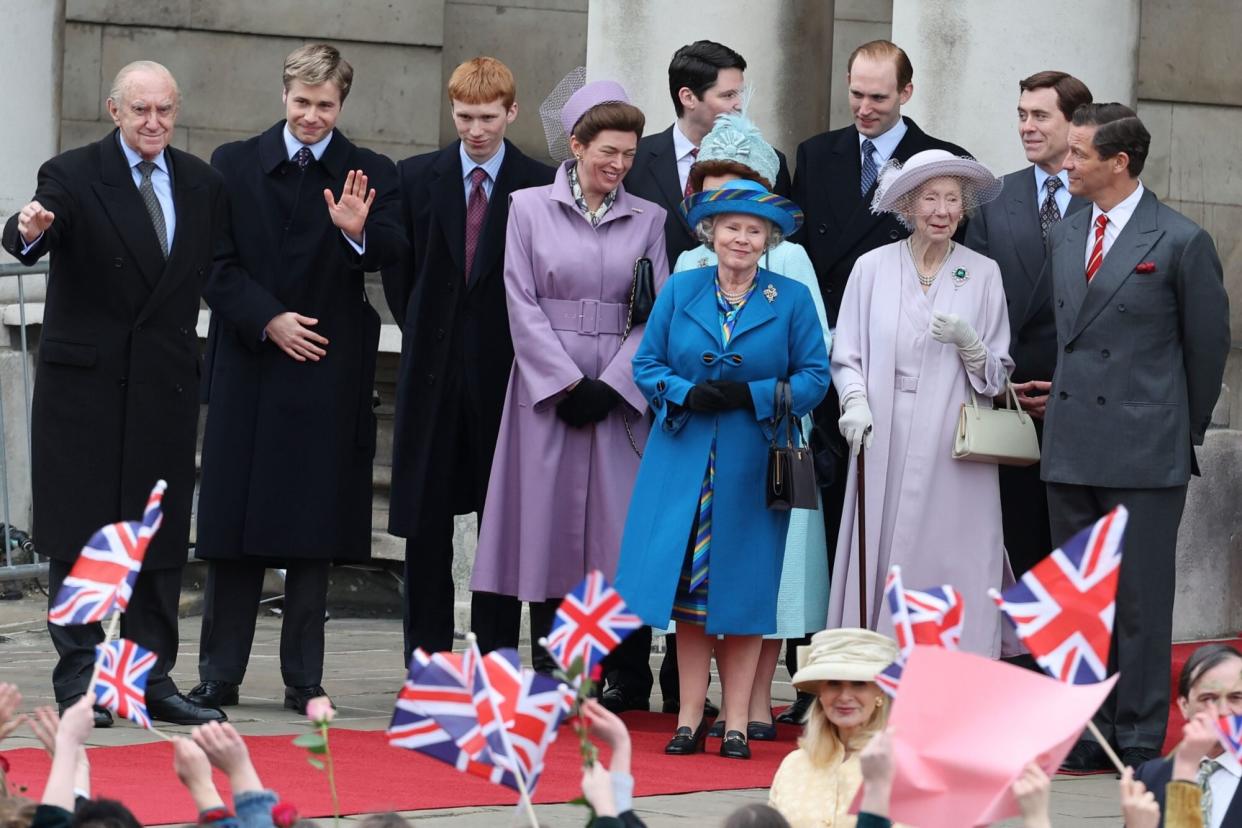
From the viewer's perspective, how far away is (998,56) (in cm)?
891

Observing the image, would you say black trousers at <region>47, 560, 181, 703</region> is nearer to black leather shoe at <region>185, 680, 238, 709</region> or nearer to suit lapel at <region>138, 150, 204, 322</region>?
black leather shoe at <region>185, 680, 238, 709</region>

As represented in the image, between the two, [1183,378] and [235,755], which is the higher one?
[1183,378]

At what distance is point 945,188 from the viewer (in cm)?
719

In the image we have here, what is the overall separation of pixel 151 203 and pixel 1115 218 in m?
2.80

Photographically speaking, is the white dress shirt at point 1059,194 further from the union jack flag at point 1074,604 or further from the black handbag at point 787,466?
the union jack flag at point 1074,604

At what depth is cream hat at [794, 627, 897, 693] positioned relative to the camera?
5078 millimetres

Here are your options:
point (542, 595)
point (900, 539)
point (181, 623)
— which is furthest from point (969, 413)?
point (181, 623)

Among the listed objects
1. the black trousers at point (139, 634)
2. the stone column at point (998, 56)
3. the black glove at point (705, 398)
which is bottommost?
the black trousers at point (139, 634)

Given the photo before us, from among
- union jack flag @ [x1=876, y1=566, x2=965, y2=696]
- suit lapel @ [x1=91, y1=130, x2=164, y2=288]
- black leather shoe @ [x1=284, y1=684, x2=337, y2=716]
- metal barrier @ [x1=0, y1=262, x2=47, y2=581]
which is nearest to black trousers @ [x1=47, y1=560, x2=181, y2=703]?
black leather shoe @ [x1=284, y1=684, x2=337, y2=716]

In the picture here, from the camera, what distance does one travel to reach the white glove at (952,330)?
7.00 m

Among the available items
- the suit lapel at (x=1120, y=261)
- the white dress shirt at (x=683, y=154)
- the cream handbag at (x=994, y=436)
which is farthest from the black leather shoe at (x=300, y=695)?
the suit lapel at (x=1120, y=261)

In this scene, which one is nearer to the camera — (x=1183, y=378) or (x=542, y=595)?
(x=1183, y=378)

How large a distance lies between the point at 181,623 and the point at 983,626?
433cm

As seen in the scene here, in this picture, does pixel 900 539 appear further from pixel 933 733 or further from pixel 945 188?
pixel 933 733
